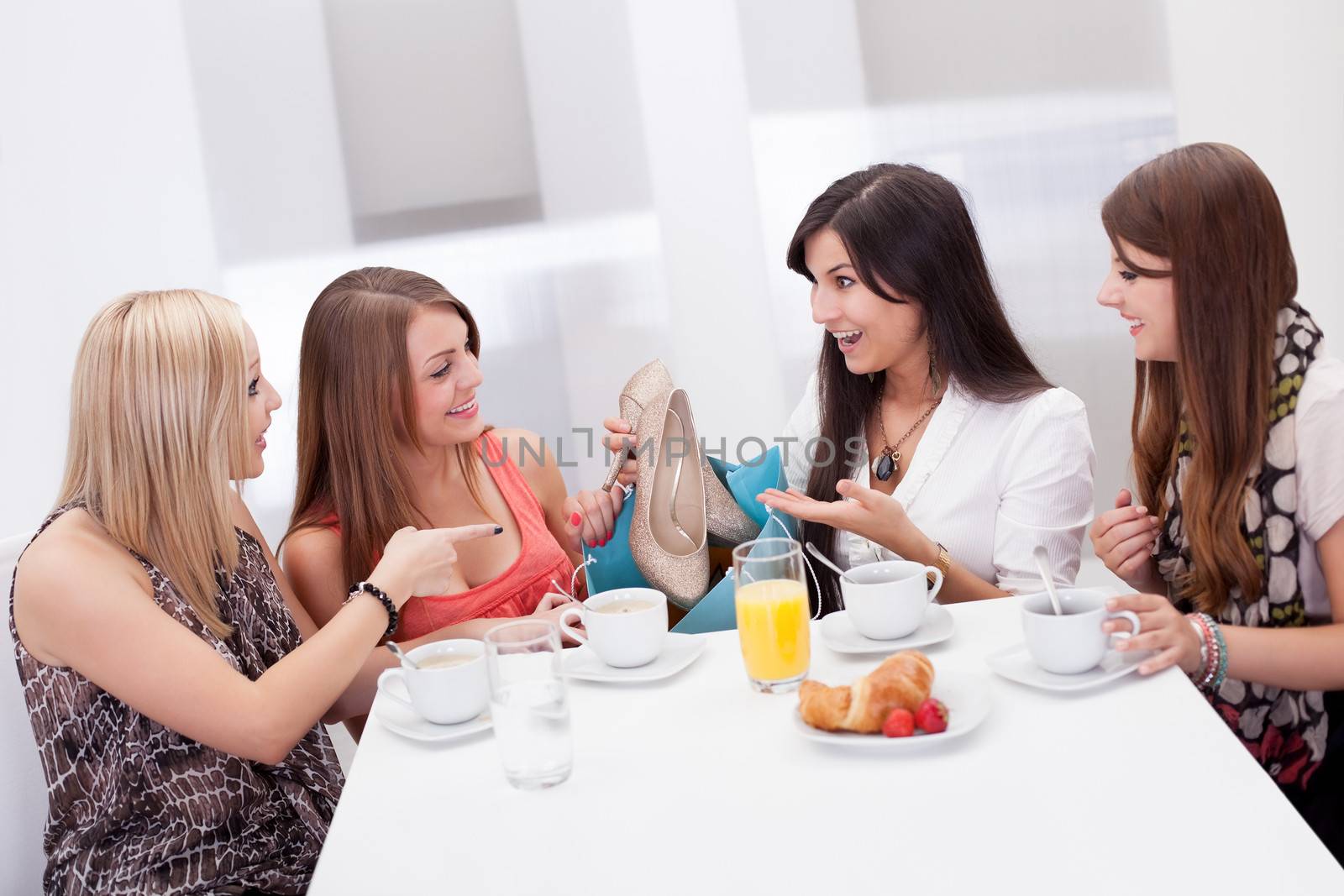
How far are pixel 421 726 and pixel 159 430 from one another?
0.55 m

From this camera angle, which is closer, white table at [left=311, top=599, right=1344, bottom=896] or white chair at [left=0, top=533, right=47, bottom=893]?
white table at [left=311, top=599, right=1344, bottom=896]

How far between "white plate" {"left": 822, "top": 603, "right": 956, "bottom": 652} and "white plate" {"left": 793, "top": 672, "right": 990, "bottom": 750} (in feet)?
0.36

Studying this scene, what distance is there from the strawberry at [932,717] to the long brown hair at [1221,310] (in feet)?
1.90

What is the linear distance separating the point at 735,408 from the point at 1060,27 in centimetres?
143

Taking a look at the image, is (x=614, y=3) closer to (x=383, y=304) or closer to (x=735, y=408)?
(x=735, y=408)

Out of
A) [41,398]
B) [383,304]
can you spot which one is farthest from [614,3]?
[41,398]

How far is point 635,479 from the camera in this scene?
184 centimetres

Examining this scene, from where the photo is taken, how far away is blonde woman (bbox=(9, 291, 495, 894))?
1285 millimetres

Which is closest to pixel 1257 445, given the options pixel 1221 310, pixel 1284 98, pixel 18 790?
pixel 1221 310

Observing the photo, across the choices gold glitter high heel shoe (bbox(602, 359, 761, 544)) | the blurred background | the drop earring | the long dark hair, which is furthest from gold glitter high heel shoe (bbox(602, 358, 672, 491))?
the blurred background

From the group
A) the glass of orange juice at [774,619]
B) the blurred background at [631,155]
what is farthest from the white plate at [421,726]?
the blurred background at [631,155]

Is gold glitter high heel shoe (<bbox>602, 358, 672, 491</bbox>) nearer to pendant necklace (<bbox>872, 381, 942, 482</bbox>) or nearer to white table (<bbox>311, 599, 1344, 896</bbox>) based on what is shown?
pendant necklace (<bbox>872, 381, 942, 482</bbox>)

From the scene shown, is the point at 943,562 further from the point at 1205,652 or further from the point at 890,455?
the point at 1205,652

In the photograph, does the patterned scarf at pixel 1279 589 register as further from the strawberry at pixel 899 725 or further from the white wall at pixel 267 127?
the white wall at pixel 267 127
